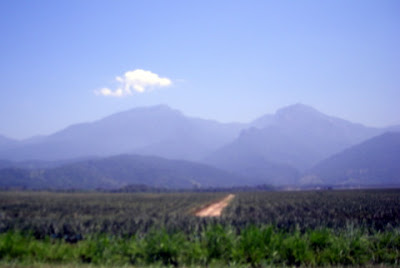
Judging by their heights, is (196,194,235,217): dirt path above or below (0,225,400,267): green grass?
below

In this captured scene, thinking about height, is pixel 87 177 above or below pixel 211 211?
above

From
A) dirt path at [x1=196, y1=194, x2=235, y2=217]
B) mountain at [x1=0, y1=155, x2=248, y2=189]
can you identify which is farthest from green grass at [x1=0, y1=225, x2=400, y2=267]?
mountain at [x1=0, y1=155, x2=248, y2=189]

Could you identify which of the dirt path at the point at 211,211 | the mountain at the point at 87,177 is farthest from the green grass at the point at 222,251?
the mountain at the point at 87,177

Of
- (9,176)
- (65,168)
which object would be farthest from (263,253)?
(65,168)

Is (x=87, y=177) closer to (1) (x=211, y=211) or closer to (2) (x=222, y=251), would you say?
(1) (x=211, y=211)

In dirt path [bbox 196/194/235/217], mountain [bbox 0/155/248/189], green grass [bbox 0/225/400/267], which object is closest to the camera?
green grass [bbox 0/225/400/267]

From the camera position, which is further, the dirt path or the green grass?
the dirt path

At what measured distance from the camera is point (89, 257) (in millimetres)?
11867

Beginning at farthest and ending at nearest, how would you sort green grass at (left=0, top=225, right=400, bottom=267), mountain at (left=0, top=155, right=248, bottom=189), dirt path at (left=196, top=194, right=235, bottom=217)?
mountain at (left=0, top=155, right=248, bottom=189) → dirt path at (left=196, top=194, right=235, bottom=217) → green grass at (left=0, top=225, right=400, bottom=267)

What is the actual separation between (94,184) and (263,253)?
16544cm

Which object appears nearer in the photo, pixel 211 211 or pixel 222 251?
pixel 222 251

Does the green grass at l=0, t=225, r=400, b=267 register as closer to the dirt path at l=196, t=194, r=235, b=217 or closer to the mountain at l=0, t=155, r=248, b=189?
the dirt path at l=196, t=194, r=235, b=217

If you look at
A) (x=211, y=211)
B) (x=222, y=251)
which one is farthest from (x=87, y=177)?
(x=222, y=251)

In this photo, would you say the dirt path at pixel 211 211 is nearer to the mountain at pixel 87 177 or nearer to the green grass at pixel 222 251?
the green grass at pixel 222 251
